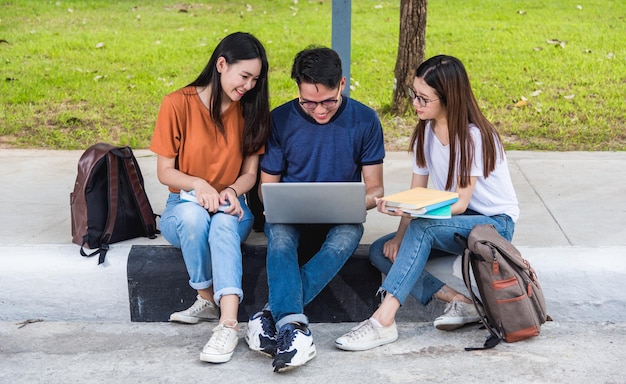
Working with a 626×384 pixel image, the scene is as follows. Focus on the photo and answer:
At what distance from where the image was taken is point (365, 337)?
3877 millimetres

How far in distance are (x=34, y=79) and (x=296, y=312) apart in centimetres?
506

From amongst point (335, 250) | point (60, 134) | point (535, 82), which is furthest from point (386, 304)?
point (535, 82)

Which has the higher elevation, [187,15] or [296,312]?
[187,15]

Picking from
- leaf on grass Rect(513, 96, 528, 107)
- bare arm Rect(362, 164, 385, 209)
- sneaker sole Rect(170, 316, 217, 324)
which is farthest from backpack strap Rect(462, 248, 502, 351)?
leaf on grass Rect(513, 96, 528, 107)

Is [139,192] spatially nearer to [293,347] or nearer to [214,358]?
[214,358]

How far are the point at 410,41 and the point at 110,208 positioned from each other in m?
3.33

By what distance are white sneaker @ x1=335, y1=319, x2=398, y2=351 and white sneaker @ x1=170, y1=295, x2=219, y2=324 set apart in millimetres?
654

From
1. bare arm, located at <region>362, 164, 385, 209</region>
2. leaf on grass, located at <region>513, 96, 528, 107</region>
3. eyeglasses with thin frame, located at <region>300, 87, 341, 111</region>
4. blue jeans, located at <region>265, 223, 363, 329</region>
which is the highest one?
eyeglasses with thin frame, located at <region>300, 87, 341, 111</region>

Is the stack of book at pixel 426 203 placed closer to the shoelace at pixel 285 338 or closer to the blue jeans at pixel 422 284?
the blue jeans at pixel 422 284

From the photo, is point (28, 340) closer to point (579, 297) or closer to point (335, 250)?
point (335, 250)

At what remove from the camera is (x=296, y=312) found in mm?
3811

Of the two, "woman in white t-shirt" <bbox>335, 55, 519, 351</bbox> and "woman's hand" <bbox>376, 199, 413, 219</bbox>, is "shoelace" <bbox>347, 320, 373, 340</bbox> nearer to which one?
"woman in white t-shirt" <bbox>335, 55, 519, 351</bbox>

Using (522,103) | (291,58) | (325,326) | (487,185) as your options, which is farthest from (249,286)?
(291,58)

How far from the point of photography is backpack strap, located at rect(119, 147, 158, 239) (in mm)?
4355
